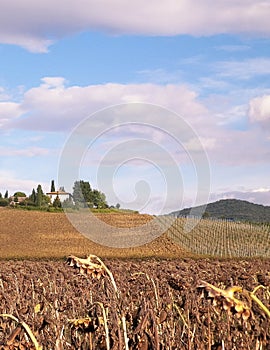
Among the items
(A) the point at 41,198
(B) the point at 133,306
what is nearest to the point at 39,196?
(A) the point at 41,198

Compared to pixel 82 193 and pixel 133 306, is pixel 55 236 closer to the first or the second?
pixel 82 193

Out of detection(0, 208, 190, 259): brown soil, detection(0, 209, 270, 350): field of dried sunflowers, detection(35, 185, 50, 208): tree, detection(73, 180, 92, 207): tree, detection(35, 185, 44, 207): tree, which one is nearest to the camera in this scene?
detection(0, 209, 270, 350): field of dried sunflowers

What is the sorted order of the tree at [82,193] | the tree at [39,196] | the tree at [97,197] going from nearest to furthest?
1. the tree at [82,193]
2. the tree at [97,197]
3. the tree at [39,196]

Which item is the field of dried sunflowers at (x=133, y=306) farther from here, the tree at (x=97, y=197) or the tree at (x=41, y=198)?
the tree at (x=41, y=198)

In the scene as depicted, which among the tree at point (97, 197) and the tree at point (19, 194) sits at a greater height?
the tree at point (19, 194)

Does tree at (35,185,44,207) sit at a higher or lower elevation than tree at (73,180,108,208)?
higher

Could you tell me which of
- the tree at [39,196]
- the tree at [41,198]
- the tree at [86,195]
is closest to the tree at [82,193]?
the tree at [86,195]

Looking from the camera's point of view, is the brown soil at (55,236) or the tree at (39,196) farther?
the tree at (39,196)

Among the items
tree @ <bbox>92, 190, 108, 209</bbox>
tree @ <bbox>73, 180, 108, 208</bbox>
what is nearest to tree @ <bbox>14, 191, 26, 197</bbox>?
tree @ <bbox>73, 180, 108, 208</bbox>

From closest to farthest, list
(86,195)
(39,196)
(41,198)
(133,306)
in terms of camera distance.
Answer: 1. (133,306)
2. (86,195)
3. (39,196)
4. (41,198)

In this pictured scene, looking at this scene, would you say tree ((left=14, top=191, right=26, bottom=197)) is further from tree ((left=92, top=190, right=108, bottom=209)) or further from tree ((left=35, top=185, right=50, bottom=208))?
tree ((left=92, top=190, right=108, bottom=209))

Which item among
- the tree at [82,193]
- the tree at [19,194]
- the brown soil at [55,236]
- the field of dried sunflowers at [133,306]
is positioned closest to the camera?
the field of dried sunflowers at [133,306]

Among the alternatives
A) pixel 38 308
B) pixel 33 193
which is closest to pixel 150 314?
pixel 38 308

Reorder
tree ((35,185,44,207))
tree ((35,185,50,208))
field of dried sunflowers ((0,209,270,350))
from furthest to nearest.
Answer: tree ((35,185,50,208)), tree ((35,185,44,207)), field of dried sunflowers ((0,209,270,350))
